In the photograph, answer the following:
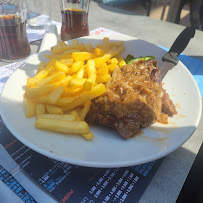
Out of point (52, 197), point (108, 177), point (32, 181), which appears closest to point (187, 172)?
point (108, 177)

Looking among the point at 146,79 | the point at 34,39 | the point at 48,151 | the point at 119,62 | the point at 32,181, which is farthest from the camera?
the point at 34,39

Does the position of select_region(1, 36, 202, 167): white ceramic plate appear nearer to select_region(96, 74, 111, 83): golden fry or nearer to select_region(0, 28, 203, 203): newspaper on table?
select_region(0, 28, 203, 203): newspaper on table

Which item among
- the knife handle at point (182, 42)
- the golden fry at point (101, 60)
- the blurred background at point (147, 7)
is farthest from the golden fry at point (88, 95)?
the blurred background at point (147, 7)

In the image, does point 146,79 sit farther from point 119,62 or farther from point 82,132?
point 82,132

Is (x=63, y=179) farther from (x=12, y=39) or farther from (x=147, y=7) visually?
(x=147, y=7)

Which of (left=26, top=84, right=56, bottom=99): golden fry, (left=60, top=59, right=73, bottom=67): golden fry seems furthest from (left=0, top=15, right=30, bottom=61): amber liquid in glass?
(left=26, top=84, right=56, bottom=99): golden fry

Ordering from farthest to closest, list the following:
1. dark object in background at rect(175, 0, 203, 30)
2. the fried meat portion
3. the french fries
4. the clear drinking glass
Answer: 1. dark object in background at rect(175, 0, 203, 30)
2. the clear drinking glass
3. the fried meat portion
4. the french fries

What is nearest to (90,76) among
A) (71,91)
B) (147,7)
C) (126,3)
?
(71,91)
